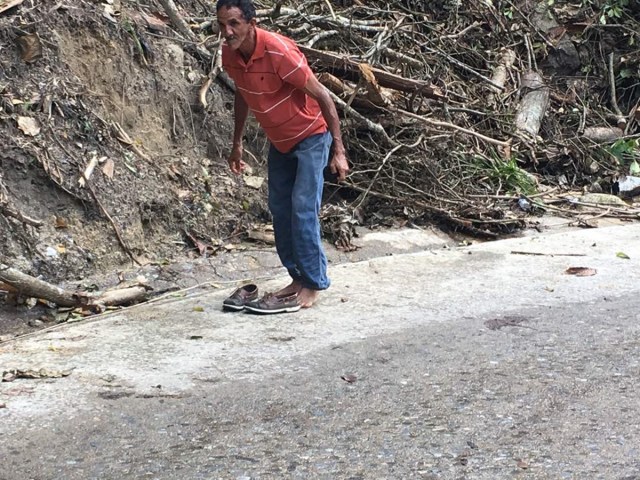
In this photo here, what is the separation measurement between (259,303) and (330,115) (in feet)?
3.54

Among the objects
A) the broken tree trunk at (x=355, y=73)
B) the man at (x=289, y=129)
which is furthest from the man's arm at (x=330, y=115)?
the broken tree trunk at (x=355, y=73)

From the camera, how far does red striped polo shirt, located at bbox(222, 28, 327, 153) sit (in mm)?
3949

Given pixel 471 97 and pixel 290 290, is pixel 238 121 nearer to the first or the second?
pixel 290 290

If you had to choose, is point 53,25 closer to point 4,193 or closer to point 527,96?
point 4,193

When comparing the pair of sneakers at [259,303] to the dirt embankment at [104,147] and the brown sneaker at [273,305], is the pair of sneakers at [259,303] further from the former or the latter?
the dirt embankment at [104,147]

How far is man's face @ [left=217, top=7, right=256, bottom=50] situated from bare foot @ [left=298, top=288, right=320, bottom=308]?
136 cm

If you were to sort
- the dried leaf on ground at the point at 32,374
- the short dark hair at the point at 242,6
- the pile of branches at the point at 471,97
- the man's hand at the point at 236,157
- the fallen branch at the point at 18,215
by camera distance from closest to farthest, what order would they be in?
1. the dried leaf on ground at the point at 32,374
2. the short dark hair at the point at 242,6
3. the fallen branch at the point at 18,215
4. the man's hand at the point at 236,157
5. the pile of branches at the point at 471,97

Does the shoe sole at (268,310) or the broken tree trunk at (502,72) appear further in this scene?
the broken tree trunk at (502,72)

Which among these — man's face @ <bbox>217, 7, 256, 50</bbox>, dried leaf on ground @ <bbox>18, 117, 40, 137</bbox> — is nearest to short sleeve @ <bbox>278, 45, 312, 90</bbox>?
man's face @ <bbox>217, 7, 256, 50</bbox>

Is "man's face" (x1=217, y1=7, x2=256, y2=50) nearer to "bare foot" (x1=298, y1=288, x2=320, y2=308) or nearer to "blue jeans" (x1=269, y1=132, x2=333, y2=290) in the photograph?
"blue jeans" (x1=269, y1=132, x2=333, y2=290)

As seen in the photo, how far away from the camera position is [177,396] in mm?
3176

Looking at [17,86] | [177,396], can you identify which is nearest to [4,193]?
[17,86]

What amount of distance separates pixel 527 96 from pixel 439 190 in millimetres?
2688

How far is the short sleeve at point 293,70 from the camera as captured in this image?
3.94 meters
